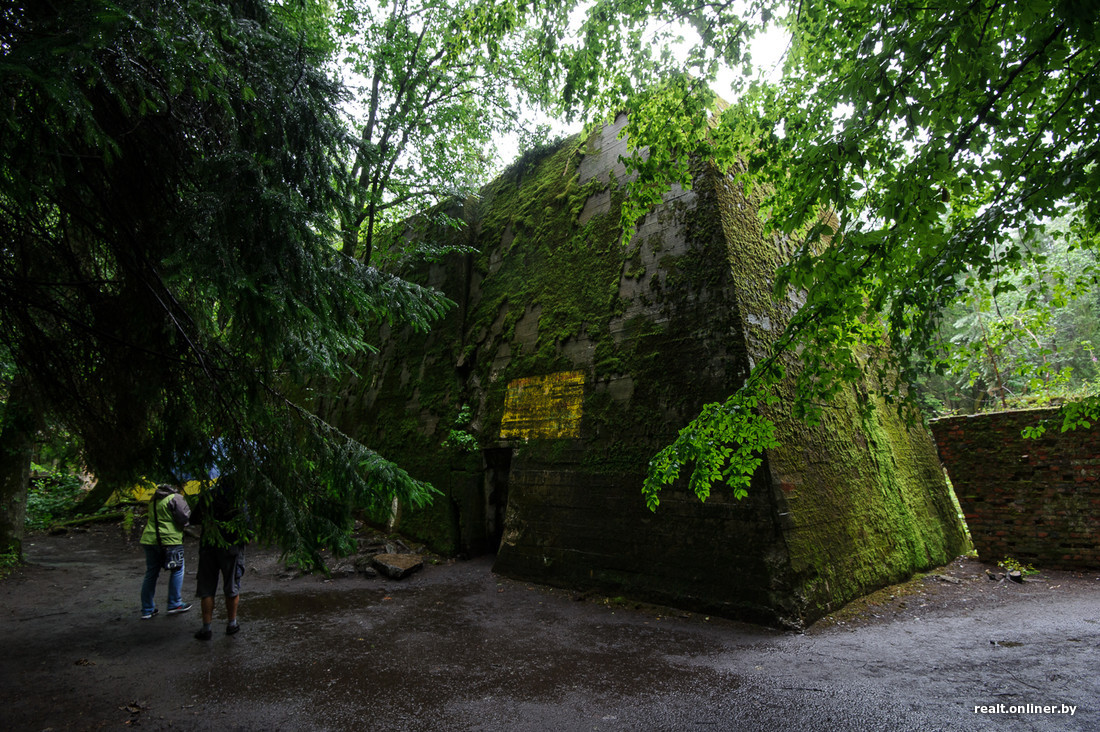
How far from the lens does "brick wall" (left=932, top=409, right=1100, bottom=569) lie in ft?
22.1

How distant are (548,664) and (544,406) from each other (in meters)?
3.62

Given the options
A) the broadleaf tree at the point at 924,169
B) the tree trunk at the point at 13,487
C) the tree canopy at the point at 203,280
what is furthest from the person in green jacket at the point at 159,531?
the broadleaf tree at the point at 924,169

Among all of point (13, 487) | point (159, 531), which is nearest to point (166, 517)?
point (159, 531)

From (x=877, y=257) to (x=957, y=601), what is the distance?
17.2 feet

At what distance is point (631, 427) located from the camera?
20.9ft

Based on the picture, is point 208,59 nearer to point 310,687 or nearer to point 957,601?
point 310,687

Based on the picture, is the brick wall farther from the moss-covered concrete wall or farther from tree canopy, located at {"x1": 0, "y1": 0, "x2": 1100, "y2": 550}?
tree canopy, located at {"x1": 0, "y1": 0, "x2": 1100, "y2": 550}

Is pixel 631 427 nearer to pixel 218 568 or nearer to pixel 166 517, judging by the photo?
pixel 218 568

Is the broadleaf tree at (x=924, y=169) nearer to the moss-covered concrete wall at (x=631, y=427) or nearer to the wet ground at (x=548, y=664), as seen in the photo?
the wet ground at (x=548, y=664)

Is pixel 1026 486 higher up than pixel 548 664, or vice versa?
pixel 1026 486

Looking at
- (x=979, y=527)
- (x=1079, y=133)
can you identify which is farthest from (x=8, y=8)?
(x=979, y=527)

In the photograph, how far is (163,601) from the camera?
20.6 feet

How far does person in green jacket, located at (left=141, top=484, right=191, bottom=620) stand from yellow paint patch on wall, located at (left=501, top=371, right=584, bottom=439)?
394cm

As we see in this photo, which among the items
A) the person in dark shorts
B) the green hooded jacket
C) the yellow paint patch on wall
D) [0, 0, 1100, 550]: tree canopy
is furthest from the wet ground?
the yellow paint patch on wall
